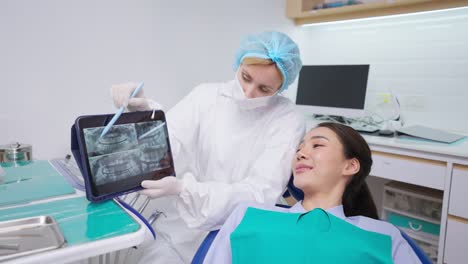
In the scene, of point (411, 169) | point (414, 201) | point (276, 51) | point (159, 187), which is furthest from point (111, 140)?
point (414, 201)

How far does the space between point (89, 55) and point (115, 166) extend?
1005 mm

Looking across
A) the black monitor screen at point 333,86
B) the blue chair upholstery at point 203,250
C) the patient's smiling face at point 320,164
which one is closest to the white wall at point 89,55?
the black monitor screen at point 333,86

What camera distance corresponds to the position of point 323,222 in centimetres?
102

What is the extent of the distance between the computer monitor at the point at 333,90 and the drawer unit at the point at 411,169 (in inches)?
18.4

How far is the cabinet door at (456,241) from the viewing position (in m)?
1.81

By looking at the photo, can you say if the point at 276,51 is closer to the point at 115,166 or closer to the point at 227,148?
the point at 227,148

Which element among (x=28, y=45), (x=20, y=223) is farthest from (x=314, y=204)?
(x=28, y=45)

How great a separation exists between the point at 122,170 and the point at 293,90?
2.25m

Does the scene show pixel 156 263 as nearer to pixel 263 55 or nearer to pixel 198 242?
pixel 198 242

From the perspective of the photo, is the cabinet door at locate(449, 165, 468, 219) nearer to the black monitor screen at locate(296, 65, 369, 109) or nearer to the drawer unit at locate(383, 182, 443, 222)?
the drawer unit at locate(383, 182, 443, 222)

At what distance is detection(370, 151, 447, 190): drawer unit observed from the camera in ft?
6.18

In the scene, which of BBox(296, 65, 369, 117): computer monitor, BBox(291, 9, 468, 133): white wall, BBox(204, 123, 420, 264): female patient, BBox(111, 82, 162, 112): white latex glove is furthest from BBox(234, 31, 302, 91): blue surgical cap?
BBox(291, 9, 468, 133): white wall

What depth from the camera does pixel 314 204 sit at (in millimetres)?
1201

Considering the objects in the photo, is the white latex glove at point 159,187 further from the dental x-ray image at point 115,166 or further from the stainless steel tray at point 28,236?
the stainless steel tray at point 28,236
